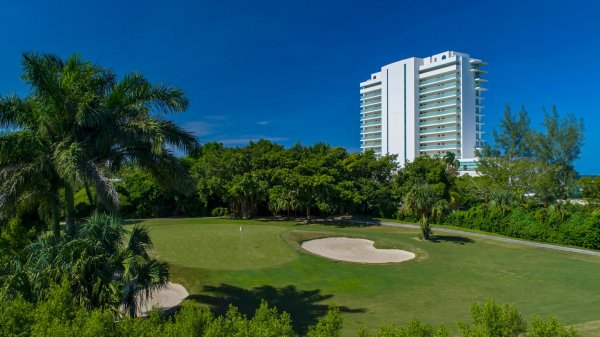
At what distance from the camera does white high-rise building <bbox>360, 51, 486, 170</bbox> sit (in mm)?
107375

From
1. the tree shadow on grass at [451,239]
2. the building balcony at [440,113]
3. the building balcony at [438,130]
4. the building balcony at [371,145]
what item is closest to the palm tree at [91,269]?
the tree shadow on grass at [451,239]

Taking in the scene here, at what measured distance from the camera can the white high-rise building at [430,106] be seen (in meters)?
107

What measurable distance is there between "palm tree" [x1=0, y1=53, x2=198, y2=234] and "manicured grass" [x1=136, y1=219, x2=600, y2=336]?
717cm

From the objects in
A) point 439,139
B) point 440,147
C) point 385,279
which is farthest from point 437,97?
point 385,279

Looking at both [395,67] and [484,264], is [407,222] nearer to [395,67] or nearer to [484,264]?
[484,264]

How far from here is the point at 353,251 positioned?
3186 centimetres

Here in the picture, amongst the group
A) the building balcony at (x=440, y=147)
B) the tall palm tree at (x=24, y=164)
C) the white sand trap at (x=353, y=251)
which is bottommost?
the white sand trap at (x=353, y=251)

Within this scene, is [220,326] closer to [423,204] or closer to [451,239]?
[423,204]

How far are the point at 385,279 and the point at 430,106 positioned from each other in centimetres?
9821

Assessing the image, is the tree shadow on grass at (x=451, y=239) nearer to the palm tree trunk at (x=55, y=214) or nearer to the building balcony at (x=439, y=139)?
the palm tree trunk at (x=55, y=214)

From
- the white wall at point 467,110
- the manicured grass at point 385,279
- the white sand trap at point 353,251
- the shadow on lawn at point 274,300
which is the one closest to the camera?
the shadow on lawn at point 274,300

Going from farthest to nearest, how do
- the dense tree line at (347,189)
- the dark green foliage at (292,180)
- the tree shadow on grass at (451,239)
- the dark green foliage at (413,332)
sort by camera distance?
the dark green foliage at (292,180) < the dense tree line at (347,189) < the tree shadow on grass at (451,239) < the dark green foliage at (413,332)

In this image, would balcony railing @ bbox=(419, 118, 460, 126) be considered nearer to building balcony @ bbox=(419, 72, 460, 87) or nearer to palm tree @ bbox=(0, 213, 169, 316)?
building balcony @ bbox=(419, 72, 460, 87)

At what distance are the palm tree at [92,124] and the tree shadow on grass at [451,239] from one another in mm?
26006
